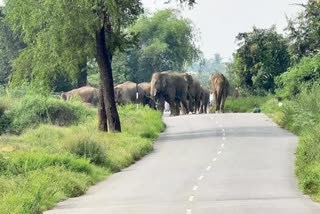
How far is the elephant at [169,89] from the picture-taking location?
76.2 m

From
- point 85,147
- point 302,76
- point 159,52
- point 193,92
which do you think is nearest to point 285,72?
point 302,76

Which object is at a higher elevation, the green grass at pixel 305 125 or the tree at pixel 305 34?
the tree at pixel 305 34

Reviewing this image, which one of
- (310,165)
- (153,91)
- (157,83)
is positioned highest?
(157,83)

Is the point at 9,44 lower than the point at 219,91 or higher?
Result: higher

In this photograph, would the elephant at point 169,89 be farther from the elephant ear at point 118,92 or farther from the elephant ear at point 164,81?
the elephant ear at point 118,92

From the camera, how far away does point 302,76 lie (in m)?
60.6

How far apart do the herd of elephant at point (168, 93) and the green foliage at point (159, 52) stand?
15.9 metres

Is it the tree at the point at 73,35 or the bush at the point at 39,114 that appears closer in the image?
the tree at the point at 73,35

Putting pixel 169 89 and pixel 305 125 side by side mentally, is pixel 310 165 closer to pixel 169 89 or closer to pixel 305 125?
pixel 305 125

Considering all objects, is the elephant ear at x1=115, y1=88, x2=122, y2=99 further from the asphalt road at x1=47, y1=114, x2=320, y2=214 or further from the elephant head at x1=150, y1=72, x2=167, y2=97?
the asphalt road at x1=47, y1=114, x2=320, y2=214

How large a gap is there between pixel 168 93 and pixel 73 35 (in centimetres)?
3002

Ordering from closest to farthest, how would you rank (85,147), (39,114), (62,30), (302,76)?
(85,147), (62,30), (39,114), (302,76)

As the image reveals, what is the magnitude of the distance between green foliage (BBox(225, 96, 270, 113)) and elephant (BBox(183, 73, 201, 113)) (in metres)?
2.49

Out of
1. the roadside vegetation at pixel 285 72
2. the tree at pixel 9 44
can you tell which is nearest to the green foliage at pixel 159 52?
the roadside vegetation at pixel 285 72
